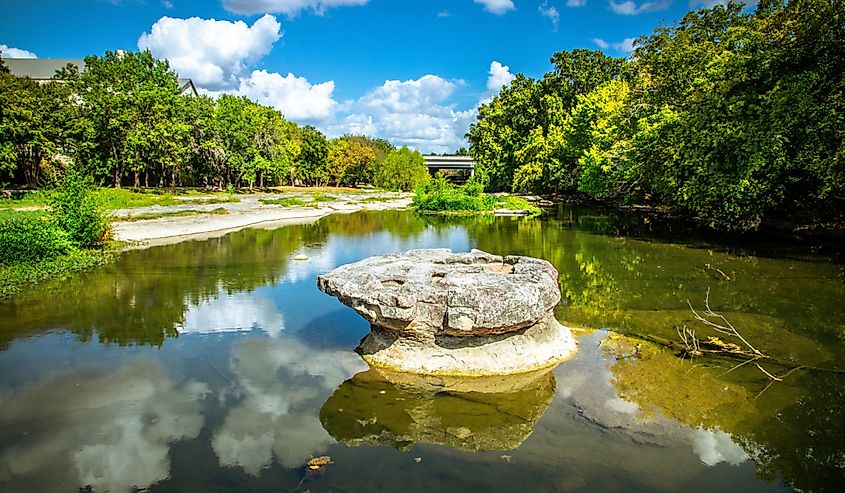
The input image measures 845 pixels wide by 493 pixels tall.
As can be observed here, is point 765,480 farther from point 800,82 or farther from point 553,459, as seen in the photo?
point 800,82

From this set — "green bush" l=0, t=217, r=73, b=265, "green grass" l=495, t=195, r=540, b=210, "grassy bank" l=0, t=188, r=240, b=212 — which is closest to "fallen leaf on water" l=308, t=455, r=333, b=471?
"green bush" l=0, t=217, r=73, b=265

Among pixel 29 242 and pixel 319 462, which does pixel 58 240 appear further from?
pixel 319 462

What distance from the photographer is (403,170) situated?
90688 mm

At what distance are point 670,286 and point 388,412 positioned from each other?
1152cm

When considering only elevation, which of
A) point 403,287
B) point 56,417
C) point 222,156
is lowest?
point 56,417

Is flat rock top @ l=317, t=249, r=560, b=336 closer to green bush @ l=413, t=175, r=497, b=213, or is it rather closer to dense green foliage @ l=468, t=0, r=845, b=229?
dense green foliage @ l=468, t=0, r=845, b=229

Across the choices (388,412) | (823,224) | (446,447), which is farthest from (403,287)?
(823,224)

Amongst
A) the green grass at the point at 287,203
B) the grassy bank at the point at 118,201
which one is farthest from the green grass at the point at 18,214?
the green grass at the point at 287,203

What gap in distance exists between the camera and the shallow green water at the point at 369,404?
19.6 feet

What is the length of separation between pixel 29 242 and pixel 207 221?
618 inches

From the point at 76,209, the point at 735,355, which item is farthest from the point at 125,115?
the point at 735,355

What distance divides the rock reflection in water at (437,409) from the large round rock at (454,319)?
1.34 feet

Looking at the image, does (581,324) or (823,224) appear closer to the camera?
(581,324)

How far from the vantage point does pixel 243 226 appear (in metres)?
34.2
